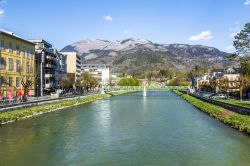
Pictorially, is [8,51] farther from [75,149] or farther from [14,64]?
[75,149]

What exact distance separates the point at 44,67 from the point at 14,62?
87.0 feet

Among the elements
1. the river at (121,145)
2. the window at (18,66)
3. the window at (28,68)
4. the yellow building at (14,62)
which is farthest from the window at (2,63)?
the river at (121,145)

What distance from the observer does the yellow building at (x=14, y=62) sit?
74.9 metres

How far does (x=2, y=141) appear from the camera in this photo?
1265 inches

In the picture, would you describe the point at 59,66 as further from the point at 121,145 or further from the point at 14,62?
the point at 121,145

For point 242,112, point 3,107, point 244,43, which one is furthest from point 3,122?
point 244,43

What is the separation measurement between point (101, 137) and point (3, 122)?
14.7 m

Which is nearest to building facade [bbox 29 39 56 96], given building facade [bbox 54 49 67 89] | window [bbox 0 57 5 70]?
building facade [bbox 54 49 67 89]

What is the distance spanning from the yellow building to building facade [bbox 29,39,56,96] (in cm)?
745

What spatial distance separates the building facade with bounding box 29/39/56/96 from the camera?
102 meters

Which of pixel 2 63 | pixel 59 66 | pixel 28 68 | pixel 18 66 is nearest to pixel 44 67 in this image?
pixel 28 68

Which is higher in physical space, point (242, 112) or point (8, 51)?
point (8, 51)

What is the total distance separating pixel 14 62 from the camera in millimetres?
81062

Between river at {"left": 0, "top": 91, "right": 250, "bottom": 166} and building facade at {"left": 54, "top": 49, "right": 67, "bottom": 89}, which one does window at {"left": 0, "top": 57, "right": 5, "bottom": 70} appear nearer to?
river at {"left": 0, "top": 91, "right": 250, "bottom": 166}
